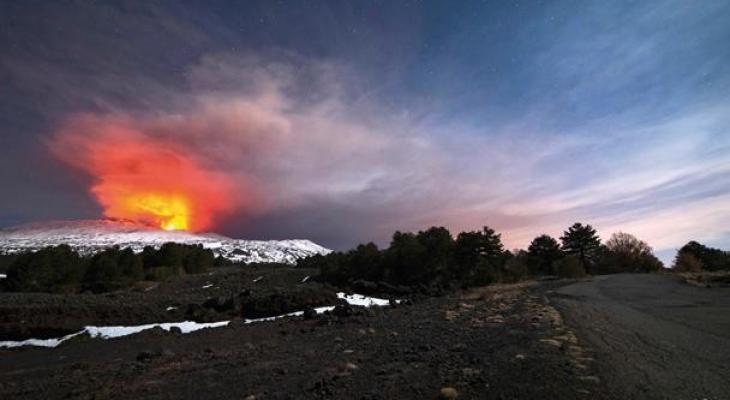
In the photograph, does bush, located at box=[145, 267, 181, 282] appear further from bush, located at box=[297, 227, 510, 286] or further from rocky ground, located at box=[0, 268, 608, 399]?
rocky ground, located at box=[0, 268, 608, 399]

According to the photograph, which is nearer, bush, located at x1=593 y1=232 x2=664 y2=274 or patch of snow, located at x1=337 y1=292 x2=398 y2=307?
patch of snow, located at x1=337 y1=292 x2=398 y2=307

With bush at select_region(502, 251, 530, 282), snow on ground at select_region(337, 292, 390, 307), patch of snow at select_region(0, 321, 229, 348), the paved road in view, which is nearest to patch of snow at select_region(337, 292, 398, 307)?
snow on ground at select_region(337, 292, 390, 307)

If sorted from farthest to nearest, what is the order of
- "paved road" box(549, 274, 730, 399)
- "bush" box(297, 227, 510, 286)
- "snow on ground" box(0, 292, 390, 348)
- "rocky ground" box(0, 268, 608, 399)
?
1. "bush" box(297, 227, 510, 286)
2. "snow on ground" box(0, 292, 390, 348)
3. "rocky ground" box(0, 268, 608, 399)
4. "paved road" box(549, 274, 730, 399)

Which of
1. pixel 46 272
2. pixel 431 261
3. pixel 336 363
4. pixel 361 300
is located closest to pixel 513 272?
pixel 431 261

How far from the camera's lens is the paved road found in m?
6.27

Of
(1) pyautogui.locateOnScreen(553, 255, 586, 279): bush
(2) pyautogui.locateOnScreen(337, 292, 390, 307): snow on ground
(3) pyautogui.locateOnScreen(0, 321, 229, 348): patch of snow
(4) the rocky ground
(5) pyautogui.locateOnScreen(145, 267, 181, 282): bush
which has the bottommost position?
(3) pyautogui.locateOnScreen(0, 321, 229, 348): patch of snow

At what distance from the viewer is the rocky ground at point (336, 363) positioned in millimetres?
7234

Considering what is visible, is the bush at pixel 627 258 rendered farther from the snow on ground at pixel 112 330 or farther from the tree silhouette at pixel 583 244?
the snow on ground at pixel 112 330

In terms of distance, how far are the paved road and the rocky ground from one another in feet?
1.84

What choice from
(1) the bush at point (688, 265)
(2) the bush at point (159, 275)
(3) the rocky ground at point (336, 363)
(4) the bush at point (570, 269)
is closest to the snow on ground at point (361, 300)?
(3) the rocky ground at point (336, 363)

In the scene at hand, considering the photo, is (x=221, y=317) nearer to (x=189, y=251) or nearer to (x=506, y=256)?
(x=506, y=256)

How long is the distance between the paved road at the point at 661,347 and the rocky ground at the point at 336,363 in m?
Answer: 0.56

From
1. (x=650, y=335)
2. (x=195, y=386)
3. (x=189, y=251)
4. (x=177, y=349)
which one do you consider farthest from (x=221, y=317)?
(x=189, y=251)

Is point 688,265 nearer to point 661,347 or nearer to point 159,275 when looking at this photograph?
point 661,347
